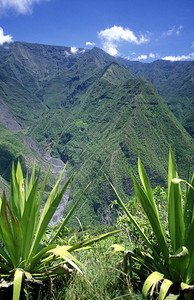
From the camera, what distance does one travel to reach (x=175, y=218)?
1.62m

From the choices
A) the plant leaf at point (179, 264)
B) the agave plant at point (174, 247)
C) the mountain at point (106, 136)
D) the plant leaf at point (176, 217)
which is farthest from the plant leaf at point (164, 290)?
the mountain at point (106, 136)

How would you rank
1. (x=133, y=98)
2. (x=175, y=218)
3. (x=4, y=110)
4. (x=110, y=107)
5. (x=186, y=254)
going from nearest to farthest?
(x=186, y=254), (x=175, y=218), (x=133, y=98), (x=110, y=107), (x=4, y=110)

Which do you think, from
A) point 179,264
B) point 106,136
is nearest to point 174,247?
point 179,264

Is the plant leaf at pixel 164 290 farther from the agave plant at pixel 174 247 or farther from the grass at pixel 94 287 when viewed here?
the grass at pixel 94 287

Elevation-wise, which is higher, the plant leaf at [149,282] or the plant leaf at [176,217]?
the plant leaf at [176,217]

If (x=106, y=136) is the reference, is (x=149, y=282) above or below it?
below

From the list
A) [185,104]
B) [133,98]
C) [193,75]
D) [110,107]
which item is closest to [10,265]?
[133,98]

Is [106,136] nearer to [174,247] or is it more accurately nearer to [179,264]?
[174,247]

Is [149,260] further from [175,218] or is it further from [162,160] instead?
[162,160]

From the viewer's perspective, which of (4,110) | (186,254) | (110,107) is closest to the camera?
(186,254)

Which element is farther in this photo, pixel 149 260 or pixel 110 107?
pixel 110 107

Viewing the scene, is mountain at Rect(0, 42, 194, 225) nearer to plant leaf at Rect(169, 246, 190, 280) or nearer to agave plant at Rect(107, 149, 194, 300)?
agave plant at Rect(107, 149, 194, 300)

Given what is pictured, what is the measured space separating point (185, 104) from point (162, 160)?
79.2m

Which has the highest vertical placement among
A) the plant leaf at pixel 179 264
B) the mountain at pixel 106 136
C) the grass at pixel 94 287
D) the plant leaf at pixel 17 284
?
the mountain at pixel 106 136
